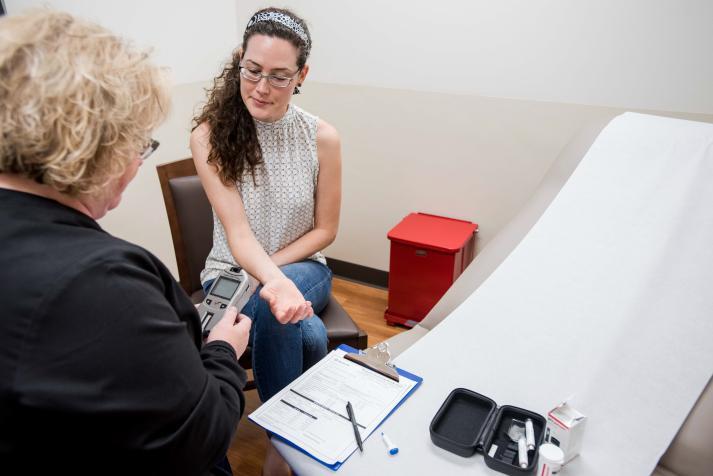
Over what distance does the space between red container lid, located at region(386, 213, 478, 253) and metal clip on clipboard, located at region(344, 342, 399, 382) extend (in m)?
1.14

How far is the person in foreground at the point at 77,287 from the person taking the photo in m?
0.64

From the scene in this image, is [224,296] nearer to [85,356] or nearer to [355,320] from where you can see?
[85,356]

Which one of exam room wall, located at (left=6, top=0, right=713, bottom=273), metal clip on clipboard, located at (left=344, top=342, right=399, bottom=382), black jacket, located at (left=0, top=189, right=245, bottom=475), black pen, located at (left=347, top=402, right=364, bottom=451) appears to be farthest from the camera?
exam room wall, located at (left=6, top=0, right=713, bottom=273)

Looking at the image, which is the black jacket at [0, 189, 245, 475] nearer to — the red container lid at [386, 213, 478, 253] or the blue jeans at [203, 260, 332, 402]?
the blue jeans at [203, 260, 332, 402]

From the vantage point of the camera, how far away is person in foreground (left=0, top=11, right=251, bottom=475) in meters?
0.64

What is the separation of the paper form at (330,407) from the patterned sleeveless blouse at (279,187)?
593 mm

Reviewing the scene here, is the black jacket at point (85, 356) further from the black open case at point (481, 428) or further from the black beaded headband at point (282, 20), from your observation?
the black beaded headband at point (282, 20)

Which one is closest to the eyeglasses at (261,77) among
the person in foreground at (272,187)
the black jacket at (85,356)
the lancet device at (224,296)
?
the person in foreground at (272,187)

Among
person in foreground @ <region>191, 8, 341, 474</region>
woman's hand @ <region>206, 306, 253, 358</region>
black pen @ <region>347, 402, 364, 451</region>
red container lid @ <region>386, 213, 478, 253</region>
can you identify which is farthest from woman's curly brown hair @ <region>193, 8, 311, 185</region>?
red container lid @ <region>386, 213, 478, 253</region>

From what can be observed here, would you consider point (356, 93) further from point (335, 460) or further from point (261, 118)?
point (335, 460)

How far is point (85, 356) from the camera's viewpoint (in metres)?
0.65

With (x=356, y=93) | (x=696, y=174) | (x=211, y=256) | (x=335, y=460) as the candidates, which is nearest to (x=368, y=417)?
(x=335, y=460)

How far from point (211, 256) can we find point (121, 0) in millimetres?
1297

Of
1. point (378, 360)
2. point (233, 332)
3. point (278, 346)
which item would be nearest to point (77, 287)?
point (233, 332)
